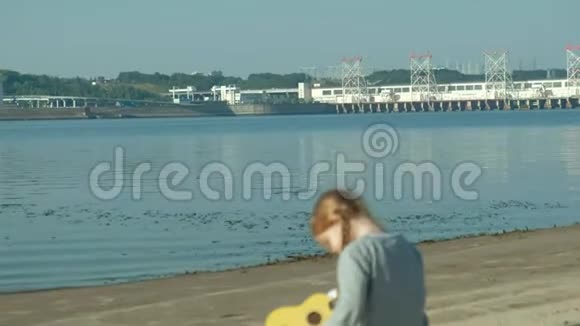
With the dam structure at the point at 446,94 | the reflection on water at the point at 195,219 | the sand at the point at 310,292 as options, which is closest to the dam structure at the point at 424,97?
the dam structure at the point at 446,94

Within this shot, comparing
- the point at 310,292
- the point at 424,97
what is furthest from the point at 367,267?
the point at 424,97

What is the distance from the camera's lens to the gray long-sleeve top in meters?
3.93

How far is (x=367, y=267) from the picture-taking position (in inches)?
155

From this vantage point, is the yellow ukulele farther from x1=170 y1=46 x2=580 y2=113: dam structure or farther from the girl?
x1=170 y1=46 x2=580 y2=113: dam structure

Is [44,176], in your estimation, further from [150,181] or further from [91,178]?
[150,181]

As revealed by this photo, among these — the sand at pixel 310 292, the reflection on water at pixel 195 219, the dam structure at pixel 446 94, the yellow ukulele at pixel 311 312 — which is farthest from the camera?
the dam structure at pixel 446 94

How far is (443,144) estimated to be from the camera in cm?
5894

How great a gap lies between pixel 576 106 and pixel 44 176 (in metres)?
162

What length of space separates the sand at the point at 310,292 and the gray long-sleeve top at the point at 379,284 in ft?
13.6

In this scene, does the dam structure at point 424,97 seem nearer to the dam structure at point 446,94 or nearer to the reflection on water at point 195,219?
the dam structure at point 446,94

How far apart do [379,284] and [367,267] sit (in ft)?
0.28

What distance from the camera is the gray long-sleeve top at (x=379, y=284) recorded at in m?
3.93

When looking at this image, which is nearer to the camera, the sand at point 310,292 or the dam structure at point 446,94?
the sand at point 310,292

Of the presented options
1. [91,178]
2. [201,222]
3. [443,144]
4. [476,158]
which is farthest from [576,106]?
[201,222]
